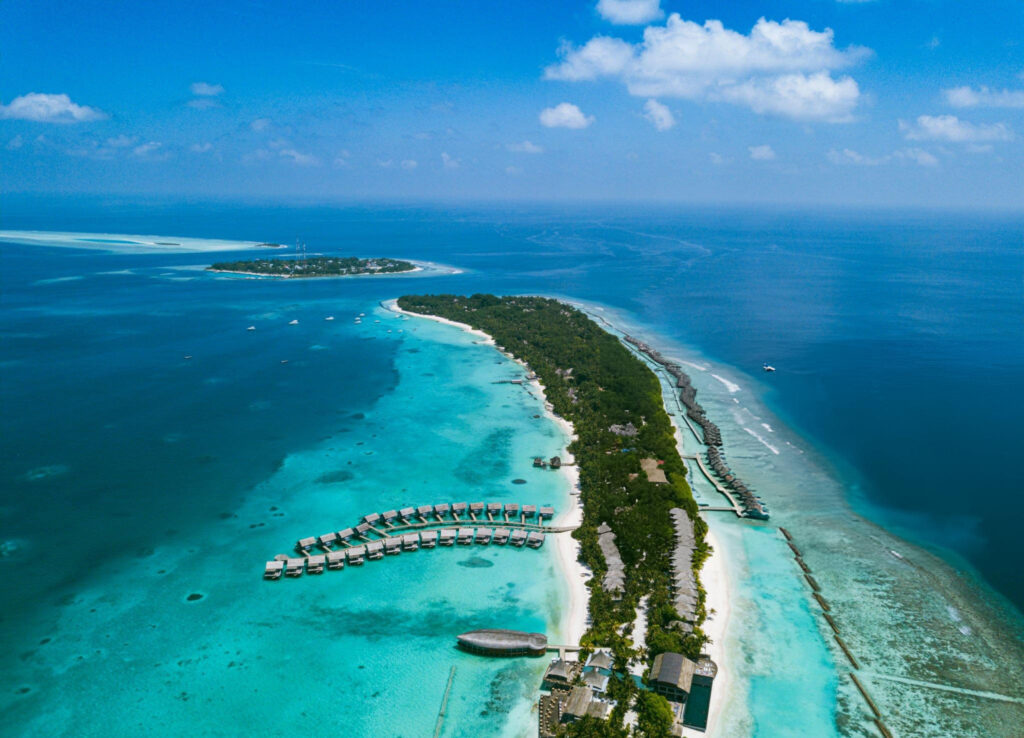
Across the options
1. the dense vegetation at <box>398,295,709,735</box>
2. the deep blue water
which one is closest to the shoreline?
the dense vegetation at <box>398,295,709,735</box>

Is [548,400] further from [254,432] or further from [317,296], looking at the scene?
[317,296]

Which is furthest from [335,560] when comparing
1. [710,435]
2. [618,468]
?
[710,435]

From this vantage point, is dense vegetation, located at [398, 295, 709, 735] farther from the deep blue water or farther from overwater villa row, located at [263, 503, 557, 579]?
the deep blue water

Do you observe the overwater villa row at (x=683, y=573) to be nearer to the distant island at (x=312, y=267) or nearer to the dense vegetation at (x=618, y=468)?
the dense vegetation at (x=618, y=468)

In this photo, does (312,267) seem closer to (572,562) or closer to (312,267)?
(312,267)

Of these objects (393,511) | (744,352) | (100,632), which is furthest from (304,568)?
(744,352)

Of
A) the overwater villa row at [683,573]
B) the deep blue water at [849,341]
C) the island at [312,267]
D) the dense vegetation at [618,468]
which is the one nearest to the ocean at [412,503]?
the deep blue water at [849,341]
